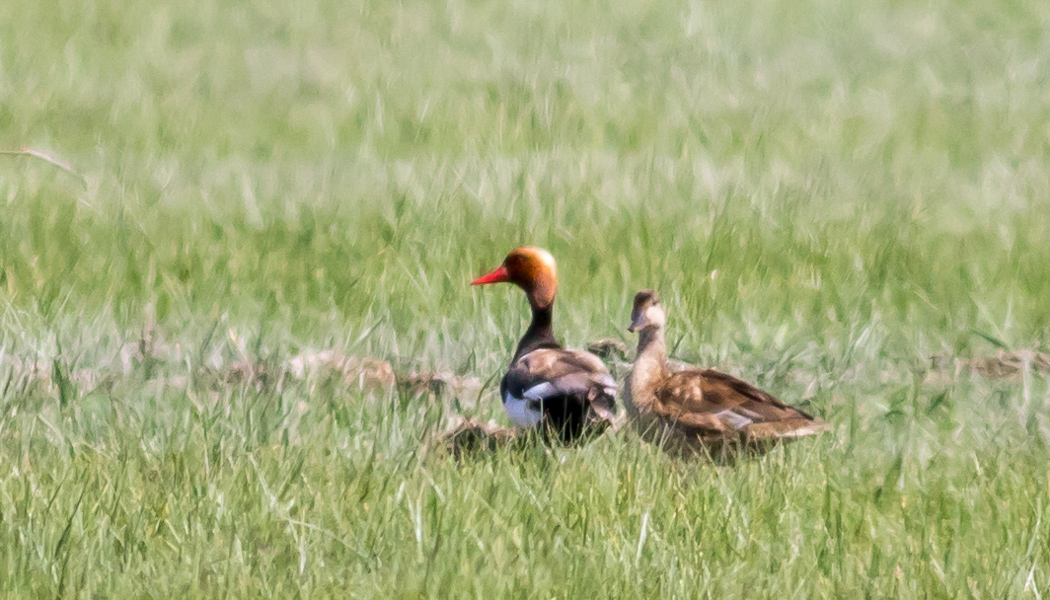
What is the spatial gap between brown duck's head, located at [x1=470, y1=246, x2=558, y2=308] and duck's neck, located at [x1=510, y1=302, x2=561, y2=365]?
27mm

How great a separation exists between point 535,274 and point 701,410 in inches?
40.9

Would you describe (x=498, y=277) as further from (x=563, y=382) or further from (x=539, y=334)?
(x=563, y=382)

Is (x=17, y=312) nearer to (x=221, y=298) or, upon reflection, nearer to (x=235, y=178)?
(x=221, y=298)

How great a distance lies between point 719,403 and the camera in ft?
16.0

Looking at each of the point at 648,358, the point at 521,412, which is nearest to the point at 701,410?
the point at 648,358

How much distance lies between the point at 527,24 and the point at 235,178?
404 centimetres

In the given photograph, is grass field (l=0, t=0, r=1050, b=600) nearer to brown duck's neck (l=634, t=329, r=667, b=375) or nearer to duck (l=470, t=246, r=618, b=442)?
duck (l=470, t=246, r=618, b=442)

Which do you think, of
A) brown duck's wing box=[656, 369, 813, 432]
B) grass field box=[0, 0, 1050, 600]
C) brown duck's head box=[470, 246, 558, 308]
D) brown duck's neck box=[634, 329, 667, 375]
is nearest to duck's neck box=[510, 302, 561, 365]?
brown duck's head box=[470, 246, 558, 308]

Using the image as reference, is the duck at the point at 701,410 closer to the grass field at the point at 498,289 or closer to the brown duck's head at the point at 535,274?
the grass field at the point at 498,289

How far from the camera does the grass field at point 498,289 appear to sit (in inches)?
152

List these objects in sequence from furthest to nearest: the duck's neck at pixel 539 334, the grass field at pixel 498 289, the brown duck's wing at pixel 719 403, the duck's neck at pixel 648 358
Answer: the duck's neck at pixel 539 334 < the duck's neck at pixel 648 358 < the brown duck's wing at pixel 719 403 < the grass field at pixel 498 289

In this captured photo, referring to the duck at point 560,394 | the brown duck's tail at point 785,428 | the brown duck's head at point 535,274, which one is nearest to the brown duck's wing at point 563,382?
the duck at point 560,394

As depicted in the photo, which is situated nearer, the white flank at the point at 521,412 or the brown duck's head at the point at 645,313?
the white flank at the point at 521,412

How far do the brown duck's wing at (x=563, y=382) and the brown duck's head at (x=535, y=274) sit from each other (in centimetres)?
61
